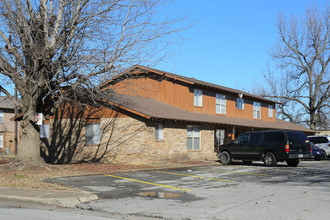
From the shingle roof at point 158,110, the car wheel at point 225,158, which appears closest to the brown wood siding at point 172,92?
the shingle roof at point 158,110

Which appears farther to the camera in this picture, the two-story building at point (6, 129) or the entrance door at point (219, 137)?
the two-story building at point (6, 129)

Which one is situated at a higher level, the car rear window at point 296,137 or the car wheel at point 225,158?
the car rear window at point 296,137

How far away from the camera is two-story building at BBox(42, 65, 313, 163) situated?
873 inches

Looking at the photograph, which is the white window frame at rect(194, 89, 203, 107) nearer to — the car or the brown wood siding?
the brown wood siding

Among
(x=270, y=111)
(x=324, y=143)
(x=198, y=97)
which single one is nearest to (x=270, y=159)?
(x=198, y=97)

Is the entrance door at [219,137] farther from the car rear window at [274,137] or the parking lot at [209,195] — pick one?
the parking lot at [209,195]

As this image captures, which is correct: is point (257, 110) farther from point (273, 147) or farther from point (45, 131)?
point (45, 131)

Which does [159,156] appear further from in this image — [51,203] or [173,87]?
[51,203]

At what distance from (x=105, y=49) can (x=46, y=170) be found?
5901mm

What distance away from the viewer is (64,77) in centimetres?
1639

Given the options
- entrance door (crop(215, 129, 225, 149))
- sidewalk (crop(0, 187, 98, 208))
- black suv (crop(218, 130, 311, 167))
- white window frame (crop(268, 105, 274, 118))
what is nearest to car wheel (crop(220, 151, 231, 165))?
black suv (crop(218, 130, 311, 167))

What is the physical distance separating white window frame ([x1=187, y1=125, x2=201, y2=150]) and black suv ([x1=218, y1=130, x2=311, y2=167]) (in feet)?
15.0

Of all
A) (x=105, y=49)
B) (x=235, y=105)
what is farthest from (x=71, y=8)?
(x=235, y=105)

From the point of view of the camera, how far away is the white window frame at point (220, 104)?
102 ft
